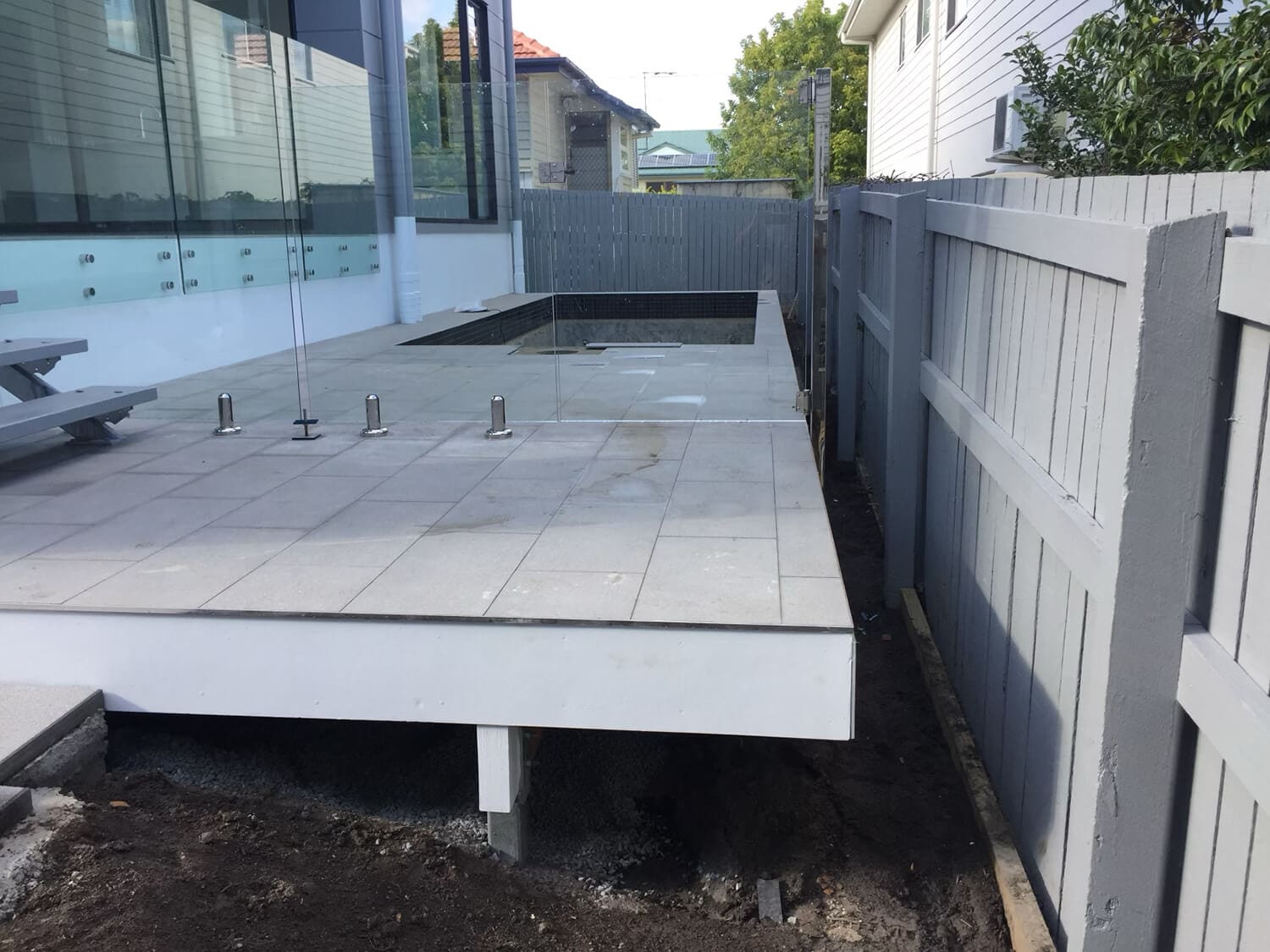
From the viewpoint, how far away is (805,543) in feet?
11.3

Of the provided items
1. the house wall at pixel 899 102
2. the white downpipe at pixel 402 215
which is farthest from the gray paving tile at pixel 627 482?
the house wall at pixel 899 102

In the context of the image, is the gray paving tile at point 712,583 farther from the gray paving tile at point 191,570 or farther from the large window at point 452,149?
the large window at point 452,149

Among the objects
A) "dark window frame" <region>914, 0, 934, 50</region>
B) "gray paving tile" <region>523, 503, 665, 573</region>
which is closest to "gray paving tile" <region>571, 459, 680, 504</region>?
"gray paving tile" <region>523, 503, 665, 573</region>

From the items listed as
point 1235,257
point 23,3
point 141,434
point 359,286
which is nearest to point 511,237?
point 359,286

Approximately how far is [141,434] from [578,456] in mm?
2398

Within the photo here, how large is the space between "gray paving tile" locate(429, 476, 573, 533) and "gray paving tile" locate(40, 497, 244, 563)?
916mm

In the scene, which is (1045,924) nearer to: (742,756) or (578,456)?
(742,756)

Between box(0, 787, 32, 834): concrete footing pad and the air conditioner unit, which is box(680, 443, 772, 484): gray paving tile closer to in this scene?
box(0, 787, 32, 834): concrete footing pad

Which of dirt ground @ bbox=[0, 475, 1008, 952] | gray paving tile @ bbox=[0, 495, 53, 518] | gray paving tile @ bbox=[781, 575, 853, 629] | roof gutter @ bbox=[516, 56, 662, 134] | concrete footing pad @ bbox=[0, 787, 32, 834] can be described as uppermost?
roof gutter @ bbox=[516, 56, 662, 134]

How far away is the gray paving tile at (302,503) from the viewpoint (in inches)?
153

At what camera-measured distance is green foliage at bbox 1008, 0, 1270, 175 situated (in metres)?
2.89

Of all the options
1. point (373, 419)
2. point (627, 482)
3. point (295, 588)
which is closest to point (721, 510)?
point (627, 482)

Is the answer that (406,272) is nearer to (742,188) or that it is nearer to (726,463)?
(742,188)

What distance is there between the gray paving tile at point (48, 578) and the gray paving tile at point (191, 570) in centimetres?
4
